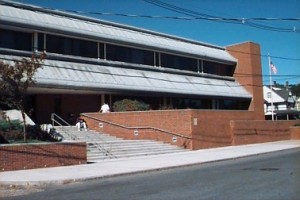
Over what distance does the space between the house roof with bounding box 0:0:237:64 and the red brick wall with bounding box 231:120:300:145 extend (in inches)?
405

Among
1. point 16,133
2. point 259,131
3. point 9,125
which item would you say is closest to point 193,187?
point 16,133

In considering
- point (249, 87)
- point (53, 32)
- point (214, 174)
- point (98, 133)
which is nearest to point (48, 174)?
point (214, 174)

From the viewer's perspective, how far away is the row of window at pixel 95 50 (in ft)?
95.4

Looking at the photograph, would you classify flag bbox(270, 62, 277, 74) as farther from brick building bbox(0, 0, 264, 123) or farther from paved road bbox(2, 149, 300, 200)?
paved road bbox(2, 149, 300, 200)

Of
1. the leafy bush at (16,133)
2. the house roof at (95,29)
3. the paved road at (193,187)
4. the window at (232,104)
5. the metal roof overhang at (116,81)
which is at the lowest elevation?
the paved road at (193,187)

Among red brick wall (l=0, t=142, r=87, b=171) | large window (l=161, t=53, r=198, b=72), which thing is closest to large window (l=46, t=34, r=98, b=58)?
large window (l=161, t=53, r=198, b=72)

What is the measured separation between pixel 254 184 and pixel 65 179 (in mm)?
5866

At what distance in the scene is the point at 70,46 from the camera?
104 ft

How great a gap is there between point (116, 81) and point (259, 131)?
11.6 m

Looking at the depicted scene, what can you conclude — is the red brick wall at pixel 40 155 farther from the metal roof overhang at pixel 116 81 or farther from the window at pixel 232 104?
the window at pixel 232 104

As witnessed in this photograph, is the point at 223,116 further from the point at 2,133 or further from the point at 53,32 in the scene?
the point at 2,133

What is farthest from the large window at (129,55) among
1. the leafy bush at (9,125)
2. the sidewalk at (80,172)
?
the sidewalk at (80,172)

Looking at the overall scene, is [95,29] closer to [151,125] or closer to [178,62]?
[151,125]

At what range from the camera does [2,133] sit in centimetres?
Result: 1875
